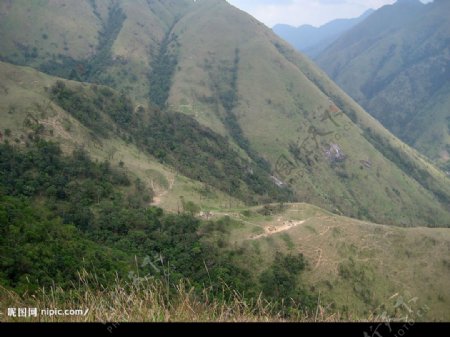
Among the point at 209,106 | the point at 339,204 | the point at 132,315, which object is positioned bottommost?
the point at 339,204

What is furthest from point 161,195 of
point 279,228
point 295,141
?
point 295,141

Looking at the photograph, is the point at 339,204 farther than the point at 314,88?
No

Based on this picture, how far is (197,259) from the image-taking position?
2315 inches

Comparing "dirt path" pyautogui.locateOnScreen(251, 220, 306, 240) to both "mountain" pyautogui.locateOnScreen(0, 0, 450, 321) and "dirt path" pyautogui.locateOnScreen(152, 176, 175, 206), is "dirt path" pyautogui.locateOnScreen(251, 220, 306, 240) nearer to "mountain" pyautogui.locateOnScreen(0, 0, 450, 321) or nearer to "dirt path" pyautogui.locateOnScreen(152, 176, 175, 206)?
"mountain" pyautogui.locateOnScreen(0, 0, 450, 321)

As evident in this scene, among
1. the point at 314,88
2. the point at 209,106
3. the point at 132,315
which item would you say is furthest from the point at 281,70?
the point at 132,315

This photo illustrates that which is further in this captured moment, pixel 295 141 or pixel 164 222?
pixel 295 141

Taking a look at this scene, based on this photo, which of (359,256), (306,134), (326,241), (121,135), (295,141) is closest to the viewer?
(359,256)

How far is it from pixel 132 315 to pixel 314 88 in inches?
7462
